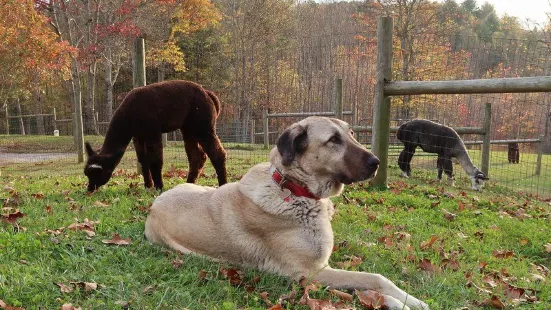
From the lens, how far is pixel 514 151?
46.1 feet

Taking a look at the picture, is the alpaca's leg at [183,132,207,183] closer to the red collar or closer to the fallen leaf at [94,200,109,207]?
the fallen leaf at [94,200,109,207]

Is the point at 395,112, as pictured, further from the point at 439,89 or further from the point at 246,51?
the point at 246,51

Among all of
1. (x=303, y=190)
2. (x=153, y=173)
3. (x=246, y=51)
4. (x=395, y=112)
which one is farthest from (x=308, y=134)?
(x=246, y=51)

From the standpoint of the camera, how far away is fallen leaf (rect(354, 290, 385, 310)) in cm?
277

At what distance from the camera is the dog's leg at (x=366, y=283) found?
112 inches

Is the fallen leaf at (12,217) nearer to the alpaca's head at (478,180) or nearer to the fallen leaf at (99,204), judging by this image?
the fallen leaf at (99,204)

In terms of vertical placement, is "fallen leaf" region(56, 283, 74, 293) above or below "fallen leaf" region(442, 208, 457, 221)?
above

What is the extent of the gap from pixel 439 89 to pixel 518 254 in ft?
10.3

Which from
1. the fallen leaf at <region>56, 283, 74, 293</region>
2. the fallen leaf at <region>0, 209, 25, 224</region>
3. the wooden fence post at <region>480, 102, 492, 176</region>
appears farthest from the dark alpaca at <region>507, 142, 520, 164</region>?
the fallen leaf at <region>56, 283, 74, 293</region>

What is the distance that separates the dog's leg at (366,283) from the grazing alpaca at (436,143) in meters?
8.34

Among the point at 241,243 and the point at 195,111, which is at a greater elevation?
the point at 195,111

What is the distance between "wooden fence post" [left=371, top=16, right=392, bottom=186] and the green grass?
3.41 feet

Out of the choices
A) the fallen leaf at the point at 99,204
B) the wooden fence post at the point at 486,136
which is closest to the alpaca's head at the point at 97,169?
the fallen leaf at the point at 99,204

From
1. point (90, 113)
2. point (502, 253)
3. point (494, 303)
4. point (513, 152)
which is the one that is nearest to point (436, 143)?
point (513, 152)
